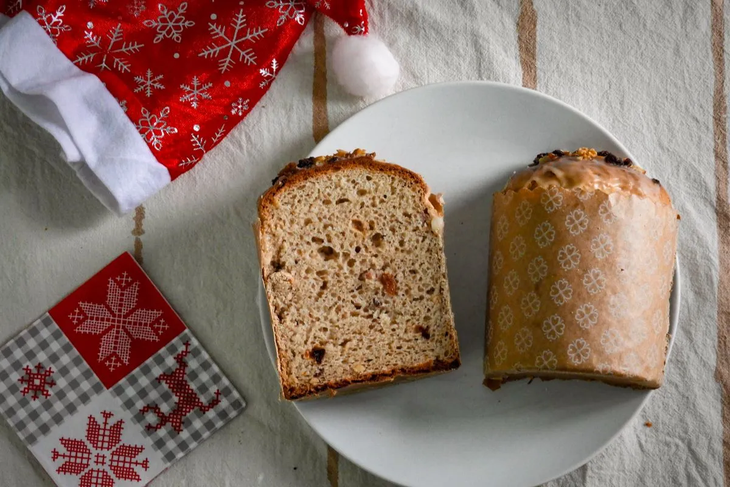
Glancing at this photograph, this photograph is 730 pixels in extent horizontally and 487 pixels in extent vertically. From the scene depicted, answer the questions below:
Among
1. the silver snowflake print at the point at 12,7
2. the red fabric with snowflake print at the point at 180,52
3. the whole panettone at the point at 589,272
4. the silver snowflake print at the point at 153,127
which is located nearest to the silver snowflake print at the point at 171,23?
the red fabric with snowflake print at the point at 180,52

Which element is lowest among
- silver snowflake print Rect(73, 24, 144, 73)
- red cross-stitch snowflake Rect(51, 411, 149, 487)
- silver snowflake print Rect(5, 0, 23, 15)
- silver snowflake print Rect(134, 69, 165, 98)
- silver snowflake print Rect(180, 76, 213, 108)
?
red cross-stitch snowflake Rect(51, 411, 149, 487)

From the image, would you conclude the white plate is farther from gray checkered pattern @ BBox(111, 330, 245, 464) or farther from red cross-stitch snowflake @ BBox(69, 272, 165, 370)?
red cross-stitch snowflake @ BBox(69, 272, 165, 370)

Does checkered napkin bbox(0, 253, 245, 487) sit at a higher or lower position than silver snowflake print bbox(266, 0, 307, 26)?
lower

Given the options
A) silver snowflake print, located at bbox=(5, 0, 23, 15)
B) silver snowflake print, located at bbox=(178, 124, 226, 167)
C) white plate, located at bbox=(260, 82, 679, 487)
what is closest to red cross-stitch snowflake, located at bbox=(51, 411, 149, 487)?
white plate, located at bbox=(260, 82, 679, 487)

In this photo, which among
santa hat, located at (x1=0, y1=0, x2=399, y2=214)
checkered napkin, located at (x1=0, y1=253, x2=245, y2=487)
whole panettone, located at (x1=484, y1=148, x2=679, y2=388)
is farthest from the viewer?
checkered napkin, located at (x1=0, y1=253, x2=245, y2=487)

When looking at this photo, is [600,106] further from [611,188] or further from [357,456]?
[357,456]

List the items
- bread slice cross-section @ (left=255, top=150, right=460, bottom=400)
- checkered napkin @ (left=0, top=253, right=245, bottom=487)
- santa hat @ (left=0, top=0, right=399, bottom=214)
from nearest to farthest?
bread slice cross-section @ (left=255, top=150, right=460, bottom=400) → santa hat @ (left=0, top=0, right=399, bottom=214) → checkered napkin @ (left=0, top=253, right=245, bottom=487)

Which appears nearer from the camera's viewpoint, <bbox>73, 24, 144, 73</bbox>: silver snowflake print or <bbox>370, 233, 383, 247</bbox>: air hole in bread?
<bbox>370, 233, 383, 247</bbox>: air hole in bread

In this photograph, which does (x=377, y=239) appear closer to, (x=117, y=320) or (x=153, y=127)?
(x=153, y=127)
